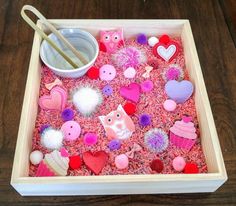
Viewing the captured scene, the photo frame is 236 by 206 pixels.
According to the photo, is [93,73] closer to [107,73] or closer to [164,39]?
[107,73]

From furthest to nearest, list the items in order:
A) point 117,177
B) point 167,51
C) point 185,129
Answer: point 167,51 → point 185,129 → point 117,177

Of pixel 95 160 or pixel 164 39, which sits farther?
pixel 164 39

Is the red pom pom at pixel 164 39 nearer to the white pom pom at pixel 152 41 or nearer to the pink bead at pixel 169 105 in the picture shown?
the white pom pom at pixel 152 41

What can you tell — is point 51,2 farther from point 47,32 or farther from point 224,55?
point 224,55

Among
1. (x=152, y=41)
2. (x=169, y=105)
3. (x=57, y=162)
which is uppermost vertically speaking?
(x=152, y=41)

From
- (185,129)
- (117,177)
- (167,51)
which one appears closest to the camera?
(117,177)

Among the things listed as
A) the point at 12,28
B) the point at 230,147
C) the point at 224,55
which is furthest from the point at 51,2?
the point at 230,147

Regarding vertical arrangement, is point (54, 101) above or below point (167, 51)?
below

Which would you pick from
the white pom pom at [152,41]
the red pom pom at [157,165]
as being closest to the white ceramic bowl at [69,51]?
the white pom pom at [152,41]

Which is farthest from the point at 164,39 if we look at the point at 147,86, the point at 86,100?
the point at 86,100
